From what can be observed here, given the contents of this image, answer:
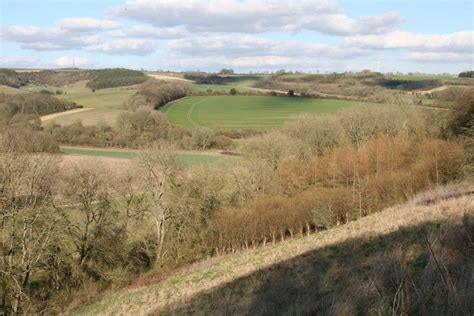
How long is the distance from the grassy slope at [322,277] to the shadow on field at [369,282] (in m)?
0.02

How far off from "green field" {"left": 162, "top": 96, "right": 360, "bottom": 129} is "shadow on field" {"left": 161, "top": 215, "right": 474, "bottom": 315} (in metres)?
66.0

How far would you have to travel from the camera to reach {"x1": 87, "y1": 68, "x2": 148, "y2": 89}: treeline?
150875mm

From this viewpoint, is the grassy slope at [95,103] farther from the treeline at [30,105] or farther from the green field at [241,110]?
the green field at [241,110]

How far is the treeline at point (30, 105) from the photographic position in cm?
9431

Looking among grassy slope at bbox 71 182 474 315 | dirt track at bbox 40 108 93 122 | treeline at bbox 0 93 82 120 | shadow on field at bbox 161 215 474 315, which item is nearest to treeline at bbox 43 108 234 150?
dirt track at bbox 40 108 93 122

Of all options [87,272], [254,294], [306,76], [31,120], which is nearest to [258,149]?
[87,272]

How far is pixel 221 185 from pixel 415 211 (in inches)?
1031

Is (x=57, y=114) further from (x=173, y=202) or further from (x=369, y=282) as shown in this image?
(x=369, y=282)

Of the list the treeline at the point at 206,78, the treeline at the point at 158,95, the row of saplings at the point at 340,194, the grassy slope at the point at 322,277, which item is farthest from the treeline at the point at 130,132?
the treeline at the point at 206,78

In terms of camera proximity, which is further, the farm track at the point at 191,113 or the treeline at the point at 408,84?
the treeline at the point at 408,84

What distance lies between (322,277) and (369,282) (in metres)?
4.58

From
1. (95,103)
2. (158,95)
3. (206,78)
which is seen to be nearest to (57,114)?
(95,103)

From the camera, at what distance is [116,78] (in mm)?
156125

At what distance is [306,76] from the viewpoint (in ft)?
471
